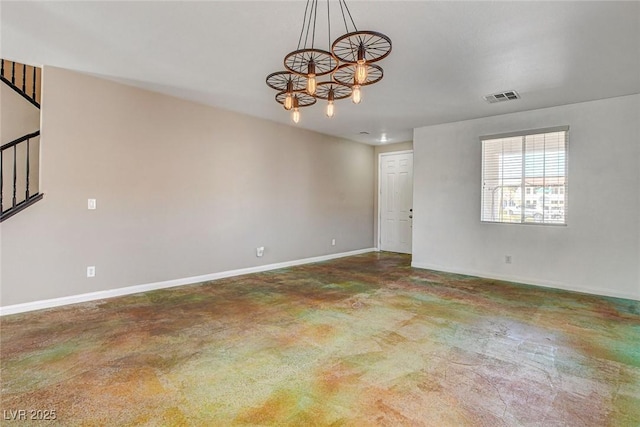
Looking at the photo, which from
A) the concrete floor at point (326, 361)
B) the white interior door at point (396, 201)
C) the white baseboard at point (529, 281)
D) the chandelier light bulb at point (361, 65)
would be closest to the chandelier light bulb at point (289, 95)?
the chandelier light bulb at point (361, 65)

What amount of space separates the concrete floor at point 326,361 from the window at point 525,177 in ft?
4.39

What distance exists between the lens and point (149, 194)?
4344 millimetres

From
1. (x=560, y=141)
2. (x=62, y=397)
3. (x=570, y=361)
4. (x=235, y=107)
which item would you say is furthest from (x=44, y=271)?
(x=560, y=141)

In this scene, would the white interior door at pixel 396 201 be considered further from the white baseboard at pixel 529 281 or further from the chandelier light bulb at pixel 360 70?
the chandelier light bulb at pixel 360 70

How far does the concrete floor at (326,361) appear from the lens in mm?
1853

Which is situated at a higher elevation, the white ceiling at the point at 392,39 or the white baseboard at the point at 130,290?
the white ceiling at the point at 392,39

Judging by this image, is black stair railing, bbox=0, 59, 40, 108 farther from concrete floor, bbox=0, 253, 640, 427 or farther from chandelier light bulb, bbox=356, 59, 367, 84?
chandelier light bulb, bbox=356, 59, 367, 84

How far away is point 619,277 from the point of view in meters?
→ 4.27

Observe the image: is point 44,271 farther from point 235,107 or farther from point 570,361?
point 570,361

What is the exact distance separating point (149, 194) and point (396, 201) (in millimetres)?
5347

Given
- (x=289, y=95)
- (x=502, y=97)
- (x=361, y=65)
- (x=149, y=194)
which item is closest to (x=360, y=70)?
(x=361, y=65)

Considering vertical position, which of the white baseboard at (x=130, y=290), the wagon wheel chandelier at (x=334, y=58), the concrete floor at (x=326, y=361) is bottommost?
the concrete floor at (x=326, y=361)

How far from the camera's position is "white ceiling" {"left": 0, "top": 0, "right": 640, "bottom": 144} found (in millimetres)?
2461

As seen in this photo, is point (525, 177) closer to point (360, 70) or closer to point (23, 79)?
point (360, 70)
